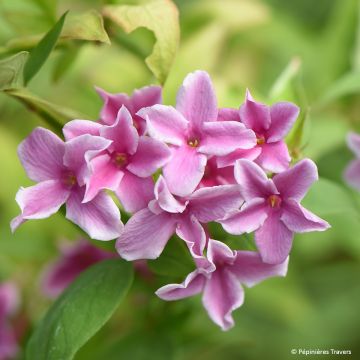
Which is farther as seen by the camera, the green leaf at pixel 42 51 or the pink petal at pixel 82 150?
the green leaf at pixel 42 51

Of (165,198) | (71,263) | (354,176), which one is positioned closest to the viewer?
(165,198)

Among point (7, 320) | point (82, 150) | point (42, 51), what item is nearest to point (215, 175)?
point (82, 150)

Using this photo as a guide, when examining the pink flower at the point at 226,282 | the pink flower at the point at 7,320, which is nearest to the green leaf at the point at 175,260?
the pink flower at the point at 226,282

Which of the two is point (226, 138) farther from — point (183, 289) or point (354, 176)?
point (354, 176)

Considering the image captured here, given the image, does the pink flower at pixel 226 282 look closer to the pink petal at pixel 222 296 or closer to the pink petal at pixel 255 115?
the pink petal at pixel 222 296

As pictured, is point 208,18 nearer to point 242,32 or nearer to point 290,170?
point 242,32
